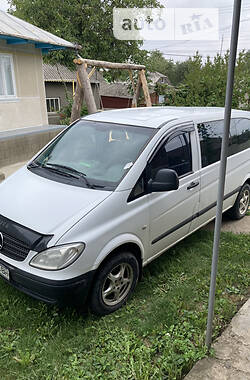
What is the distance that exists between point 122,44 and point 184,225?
65.9ft

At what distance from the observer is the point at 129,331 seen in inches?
107

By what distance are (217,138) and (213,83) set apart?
6.73m

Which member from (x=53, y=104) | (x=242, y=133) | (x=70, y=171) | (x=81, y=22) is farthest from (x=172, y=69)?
(x=70, y=171)

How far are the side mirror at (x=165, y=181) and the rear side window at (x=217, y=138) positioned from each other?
1087 millimetres

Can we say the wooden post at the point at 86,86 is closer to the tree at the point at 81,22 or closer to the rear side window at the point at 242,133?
the rear side window at the point at 242,133

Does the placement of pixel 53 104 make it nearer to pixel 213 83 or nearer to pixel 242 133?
pixel 213 83

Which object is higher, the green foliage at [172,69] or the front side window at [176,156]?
the green foliage at [172,69]

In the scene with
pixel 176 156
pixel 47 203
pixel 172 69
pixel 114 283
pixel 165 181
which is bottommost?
pixel 114 283

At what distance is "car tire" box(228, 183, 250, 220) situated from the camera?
515 cm

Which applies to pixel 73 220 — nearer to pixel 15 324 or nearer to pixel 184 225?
pixel 15 324

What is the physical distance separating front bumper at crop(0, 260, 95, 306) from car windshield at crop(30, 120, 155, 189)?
2.96ft

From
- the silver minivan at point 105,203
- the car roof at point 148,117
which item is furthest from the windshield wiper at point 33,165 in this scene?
the car roof at point 148,117

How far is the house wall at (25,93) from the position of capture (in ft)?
30.8

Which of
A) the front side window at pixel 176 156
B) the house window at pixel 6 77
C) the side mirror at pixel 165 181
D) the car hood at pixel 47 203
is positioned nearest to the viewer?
the car hood at pixel 47 203
